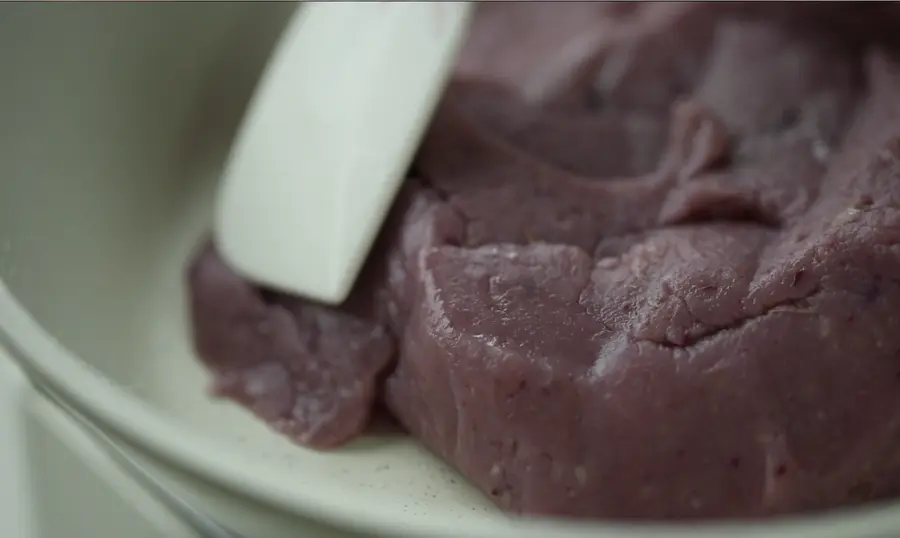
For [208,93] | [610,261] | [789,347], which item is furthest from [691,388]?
[208,93]

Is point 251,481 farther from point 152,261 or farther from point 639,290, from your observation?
point 152,261

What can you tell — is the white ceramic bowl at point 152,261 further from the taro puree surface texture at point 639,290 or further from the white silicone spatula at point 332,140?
the white silicone spatula at point 332,140

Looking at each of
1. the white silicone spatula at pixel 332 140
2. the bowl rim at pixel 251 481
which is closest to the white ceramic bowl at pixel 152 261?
the bowl rim at pixel 251 481

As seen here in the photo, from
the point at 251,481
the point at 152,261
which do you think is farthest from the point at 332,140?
the point at 251,481

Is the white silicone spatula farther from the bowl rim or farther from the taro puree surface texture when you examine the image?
the bowl rim

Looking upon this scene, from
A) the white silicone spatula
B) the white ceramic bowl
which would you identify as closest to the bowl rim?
the white ceramic bowl

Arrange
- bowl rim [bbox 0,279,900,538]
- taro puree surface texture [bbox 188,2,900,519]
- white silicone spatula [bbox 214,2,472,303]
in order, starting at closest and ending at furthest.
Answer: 1. bowl rim [bbox 0,279,900,538]
2. taro puree surface texture [bbox 188,2,900,519]
3. white silicone spatula [bbox 214,2,472,303]

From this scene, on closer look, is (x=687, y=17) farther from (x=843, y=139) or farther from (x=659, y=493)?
(x=659, y=493)
